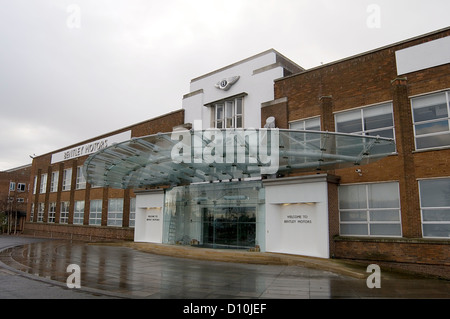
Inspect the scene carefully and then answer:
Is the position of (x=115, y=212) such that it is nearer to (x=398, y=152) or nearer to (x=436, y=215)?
(x=398, y=152)

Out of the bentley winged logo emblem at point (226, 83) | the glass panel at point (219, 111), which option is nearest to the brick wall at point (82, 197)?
the glass panel at point (219, 111)

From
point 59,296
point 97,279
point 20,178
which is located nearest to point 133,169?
point 97,279

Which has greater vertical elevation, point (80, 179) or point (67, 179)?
point (67, 179)

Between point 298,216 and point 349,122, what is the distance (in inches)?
198

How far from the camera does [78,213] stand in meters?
33.0

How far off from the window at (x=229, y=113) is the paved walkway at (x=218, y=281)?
8871 mm

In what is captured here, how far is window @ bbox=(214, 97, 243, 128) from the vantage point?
67.4 feet

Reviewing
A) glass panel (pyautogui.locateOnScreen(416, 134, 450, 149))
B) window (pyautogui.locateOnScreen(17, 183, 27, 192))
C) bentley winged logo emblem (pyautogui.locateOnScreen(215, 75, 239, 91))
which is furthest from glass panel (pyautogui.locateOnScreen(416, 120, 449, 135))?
window (pyautogui.locateOnScreen(17, 183, 27, 192))

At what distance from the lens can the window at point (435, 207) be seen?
13.0 metres

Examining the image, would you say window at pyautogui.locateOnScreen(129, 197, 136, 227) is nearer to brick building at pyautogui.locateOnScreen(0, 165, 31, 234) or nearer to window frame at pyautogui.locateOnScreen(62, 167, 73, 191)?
window frame at pyautogui.locateOnScreen(62, 167, 73, 191)

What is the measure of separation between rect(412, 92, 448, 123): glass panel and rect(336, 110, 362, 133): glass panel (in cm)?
234

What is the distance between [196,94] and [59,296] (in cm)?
1672

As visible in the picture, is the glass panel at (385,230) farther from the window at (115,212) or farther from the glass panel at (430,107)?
the window at (115,212)

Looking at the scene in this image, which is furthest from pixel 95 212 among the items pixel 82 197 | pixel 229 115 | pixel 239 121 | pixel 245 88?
pixel 245 88
